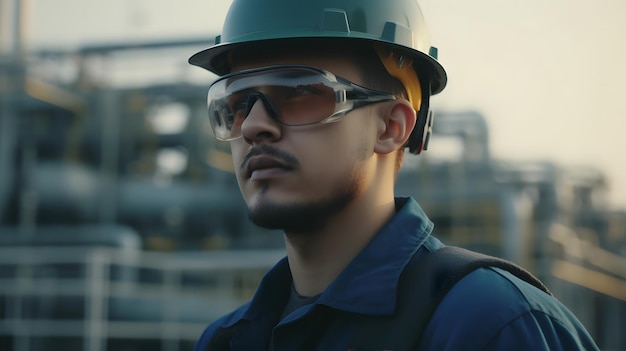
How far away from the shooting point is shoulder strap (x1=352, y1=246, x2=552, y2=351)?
1719 millimetres

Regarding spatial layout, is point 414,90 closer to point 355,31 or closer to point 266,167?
point 355,31

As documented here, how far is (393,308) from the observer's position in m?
1.79

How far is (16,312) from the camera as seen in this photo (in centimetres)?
1477

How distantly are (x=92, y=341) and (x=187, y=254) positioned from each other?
313cm

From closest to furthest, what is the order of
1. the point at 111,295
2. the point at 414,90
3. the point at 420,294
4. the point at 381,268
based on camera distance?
the point at 420,294, the point at 381,268, the point at 414,90, the point at 111,295

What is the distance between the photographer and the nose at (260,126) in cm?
198

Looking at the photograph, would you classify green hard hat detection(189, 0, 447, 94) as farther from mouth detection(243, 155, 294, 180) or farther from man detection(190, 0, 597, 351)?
mouth detection(243, 155, 294, 180)

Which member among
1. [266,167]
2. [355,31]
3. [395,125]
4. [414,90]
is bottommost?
[266,167]

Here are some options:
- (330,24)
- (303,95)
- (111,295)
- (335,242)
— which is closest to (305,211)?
(335,242)

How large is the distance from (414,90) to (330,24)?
335 millimetres

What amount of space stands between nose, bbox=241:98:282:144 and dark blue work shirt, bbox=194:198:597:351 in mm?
348

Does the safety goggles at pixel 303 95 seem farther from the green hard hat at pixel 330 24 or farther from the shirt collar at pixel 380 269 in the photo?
the shirt collar at pixel 380 269

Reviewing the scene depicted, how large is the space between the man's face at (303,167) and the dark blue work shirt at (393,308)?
0.48 feet

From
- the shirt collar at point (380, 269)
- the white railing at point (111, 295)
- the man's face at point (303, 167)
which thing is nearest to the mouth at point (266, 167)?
the man's face at point (303, 167)
